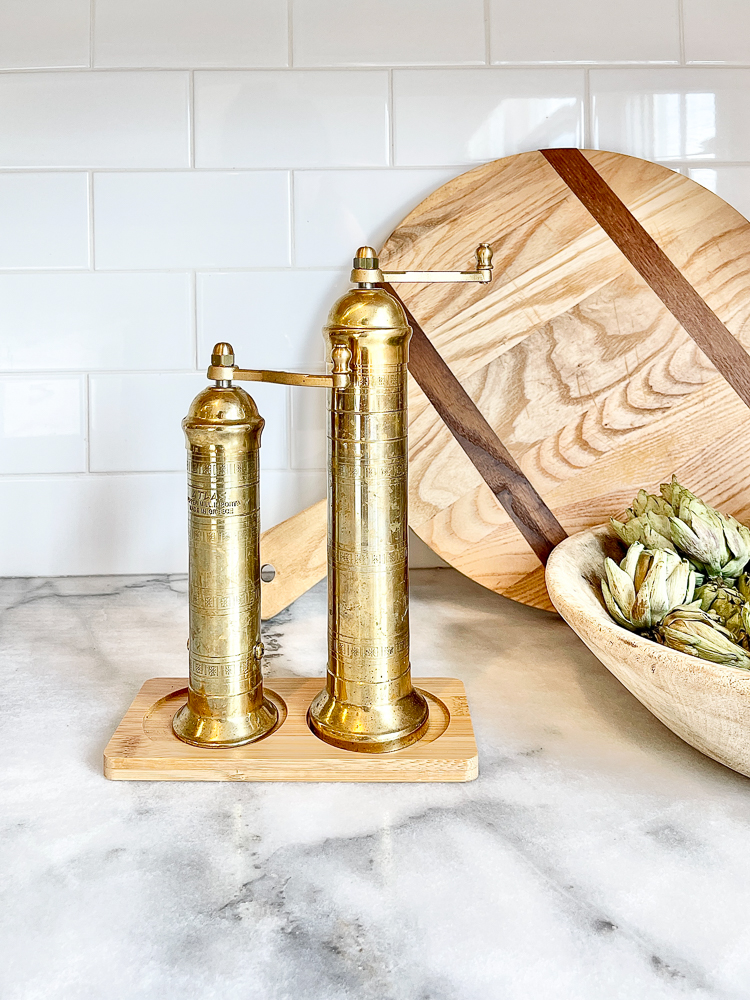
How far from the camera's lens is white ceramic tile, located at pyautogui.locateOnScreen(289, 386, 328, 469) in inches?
40.4

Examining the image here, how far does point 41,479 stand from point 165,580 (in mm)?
204

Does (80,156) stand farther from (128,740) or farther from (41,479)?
(128,740)

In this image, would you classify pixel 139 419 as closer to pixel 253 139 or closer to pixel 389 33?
pixel 253 139

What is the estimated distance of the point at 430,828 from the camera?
52 centimetres

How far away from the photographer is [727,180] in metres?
0.99

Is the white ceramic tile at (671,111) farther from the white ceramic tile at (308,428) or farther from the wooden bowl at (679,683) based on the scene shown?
the wooden bowl at (679,683)

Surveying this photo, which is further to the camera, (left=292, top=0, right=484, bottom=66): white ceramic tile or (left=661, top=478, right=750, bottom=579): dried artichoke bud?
(left=292, top=0, right=484, bottom=66): white ceramic tile

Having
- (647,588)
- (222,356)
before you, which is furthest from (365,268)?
(647,588)

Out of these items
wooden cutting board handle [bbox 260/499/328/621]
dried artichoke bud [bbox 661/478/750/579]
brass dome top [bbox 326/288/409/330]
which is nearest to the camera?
brass dome top [bbox 326/288/409/330]

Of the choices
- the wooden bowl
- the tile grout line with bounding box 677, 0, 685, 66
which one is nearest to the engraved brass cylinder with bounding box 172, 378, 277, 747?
the wooden bowl

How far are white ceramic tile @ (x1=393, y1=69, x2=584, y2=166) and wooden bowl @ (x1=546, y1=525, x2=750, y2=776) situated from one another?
2.01ft

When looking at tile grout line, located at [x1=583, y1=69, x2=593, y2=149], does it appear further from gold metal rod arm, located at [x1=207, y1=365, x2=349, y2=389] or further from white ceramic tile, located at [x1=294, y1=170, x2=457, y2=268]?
gold metal rod arm, located at [x1=207, y1=365, x2=349, y2=389]

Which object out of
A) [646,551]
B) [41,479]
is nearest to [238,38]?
[41,479]

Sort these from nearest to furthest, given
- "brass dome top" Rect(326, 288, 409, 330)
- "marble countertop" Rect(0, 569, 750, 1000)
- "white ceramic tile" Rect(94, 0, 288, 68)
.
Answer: "marble countertop" Rect(0, 569, 750, 1000), "brass dome top" Rect(326, 288, 409, 330), "white ceramic tile" Rect(94, 0, 288, 68)
